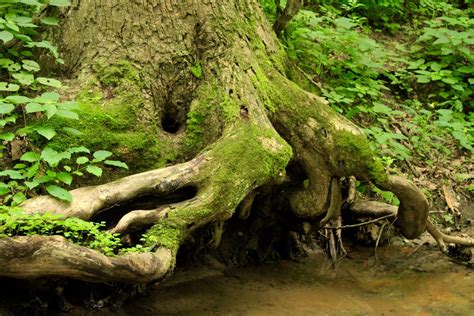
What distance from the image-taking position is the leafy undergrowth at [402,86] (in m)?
6.36

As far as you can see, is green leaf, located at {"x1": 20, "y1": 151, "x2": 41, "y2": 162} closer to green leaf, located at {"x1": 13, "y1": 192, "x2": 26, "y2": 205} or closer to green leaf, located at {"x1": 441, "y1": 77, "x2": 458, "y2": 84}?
green leaf, located at {"x1": 13, "y1": 192, "x2": 26, "y2": 205}

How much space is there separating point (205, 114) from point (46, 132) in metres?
1.23

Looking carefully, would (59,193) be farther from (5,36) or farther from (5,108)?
(5,36)

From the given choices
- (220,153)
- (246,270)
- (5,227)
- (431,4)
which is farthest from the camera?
(431,4)

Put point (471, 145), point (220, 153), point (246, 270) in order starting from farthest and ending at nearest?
point (471, 145), point (246, 270), point (220, 153)

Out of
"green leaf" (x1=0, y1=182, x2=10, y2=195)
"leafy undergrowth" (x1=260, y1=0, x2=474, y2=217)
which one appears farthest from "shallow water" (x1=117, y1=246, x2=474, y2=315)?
"green leaf" (x1=0, y1=182, x2=10, y2=195)

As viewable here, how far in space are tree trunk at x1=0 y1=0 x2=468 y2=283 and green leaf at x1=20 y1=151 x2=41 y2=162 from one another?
13.0 inches

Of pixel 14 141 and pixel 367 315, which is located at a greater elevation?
pixel 14 141

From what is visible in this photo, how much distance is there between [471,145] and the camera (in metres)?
6.86

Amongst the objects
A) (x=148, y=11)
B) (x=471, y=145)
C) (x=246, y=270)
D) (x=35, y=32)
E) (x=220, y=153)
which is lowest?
(x=246, y=270)

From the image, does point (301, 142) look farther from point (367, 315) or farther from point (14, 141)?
point (14, 141)

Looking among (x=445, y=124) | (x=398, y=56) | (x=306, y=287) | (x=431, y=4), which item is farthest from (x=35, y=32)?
(x=431, y=4)

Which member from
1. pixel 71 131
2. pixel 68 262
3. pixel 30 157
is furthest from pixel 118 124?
pixel 68 262

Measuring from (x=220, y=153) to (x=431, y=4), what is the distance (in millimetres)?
5940
